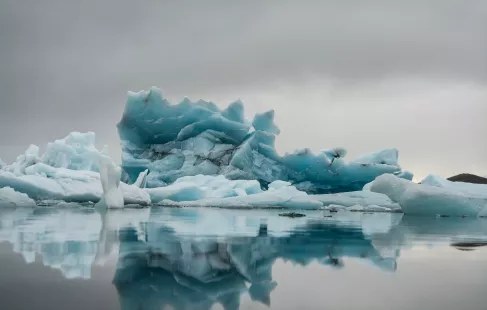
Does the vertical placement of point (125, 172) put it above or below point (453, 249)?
above

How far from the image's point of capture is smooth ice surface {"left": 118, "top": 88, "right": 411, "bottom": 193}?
2469 centimetres

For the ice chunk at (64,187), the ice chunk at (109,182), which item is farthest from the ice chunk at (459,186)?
the ice chunk at (109,182)

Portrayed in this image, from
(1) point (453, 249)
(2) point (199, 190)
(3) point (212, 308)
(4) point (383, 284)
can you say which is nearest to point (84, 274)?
(3) point (212, 308)

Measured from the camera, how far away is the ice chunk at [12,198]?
708 inches

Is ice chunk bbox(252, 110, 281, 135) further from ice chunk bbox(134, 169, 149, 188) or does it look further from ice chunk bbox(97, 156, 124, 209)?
ice chunk bbox(97, 156, 124, 209)

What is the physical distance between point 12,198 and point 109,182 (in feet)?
13.6

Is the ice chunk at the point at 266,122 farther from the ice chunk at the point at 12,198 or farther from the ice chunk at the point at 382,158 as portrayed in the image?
the ice chunk at the point at 12,198

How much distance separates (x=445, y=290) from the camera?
288cm

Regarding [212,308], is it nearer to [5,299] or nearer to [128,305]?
[128,305]

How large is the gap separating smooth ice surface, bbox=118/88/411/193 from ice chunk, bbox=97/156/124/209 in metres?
7.84

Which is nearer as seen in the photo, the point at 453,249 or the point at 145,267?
the point at 145,267

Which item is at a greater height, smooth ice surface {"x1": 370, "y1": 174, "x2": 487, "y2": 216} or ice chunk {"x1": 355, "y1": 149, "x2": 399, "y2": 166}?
ice chunk {"x1": 355, "y1": 149, "x2": 399, "y2": 166}

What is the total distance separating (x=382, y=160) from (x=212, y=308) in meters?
24.7

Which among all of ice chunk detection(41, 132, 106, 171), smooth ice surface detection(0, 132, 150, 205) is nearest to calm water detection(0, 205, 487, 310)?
smooth ice surface detection(0, 132, 150, 205)
